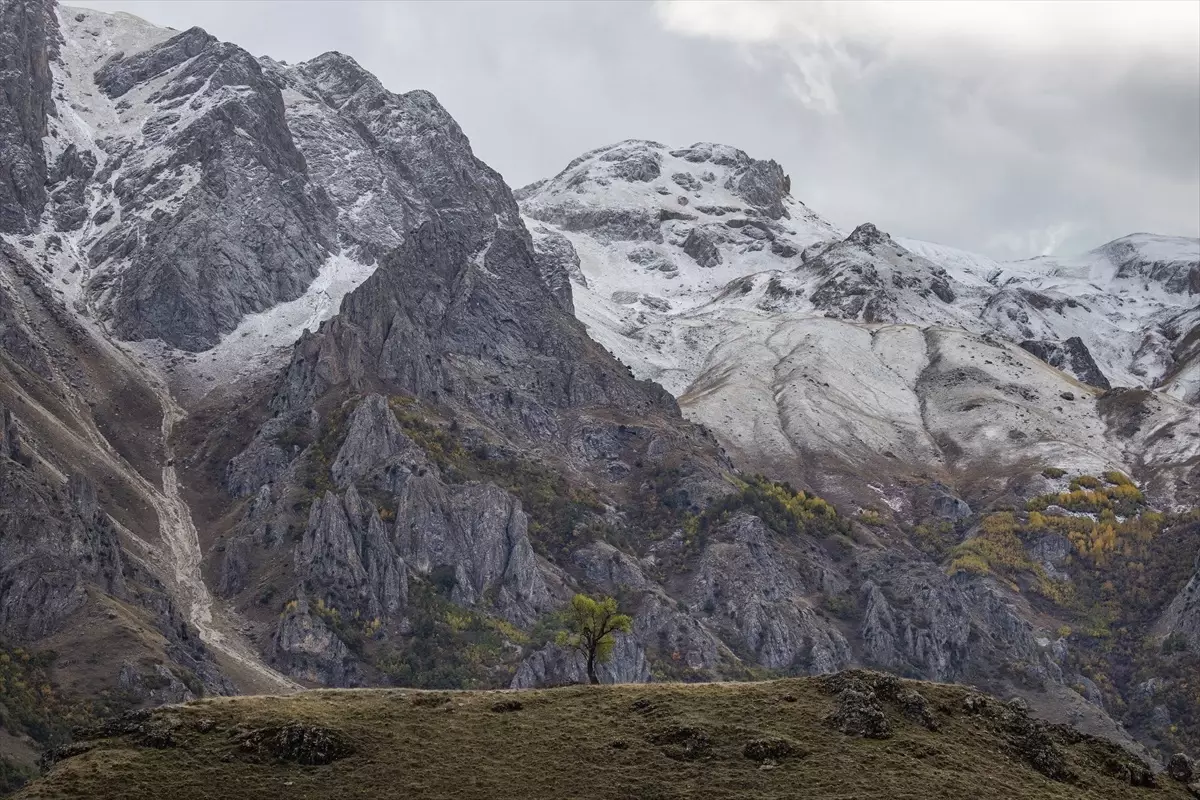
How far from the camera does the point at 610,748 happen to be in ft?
317

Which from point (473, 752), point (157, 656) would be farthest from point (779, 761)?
point (157, 656)

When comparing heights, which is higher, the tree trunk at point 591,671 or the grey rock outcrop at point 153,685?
the tree trunk at point 591,671

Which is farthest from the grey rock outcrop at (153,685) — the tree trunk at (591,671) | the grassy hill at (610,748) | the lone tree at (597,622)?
the grassy hill at (610,748)

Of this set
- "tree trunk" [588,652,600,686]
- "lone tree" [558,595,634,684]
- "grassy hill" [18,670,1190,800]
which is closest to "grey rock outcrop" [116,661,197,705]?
"lone tree" [558,595,634,684]

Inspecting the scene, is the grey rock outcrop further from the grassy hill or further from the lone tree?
the grassy hill

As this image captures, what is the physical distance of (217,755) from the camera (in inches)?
3664

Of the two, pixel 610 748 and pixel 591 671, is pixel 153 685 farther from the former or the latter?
pixel 610 748

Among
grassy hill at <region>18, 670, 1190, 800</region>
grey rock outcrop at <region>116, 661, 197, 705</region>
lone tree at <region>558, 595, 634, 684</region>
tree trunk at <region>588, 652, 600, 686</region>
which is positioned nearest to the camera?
grassy hill at <region>18, 670, 1190, 800</region>

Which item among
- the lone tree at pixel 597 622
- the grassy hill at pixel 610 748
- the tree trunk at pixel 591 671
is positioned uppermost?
the lone tree at pixel 597 622

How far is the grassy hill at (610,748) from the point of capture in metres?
89.8

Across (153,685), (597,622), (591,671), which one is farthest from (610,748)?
(153,685)

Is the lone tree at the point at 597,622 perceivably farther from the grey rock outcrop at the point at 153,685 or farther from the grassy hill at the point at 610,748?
the grey rock outcrop at the point at 153,685

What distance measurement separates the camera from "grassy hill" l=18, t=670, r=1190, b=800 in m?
89.8

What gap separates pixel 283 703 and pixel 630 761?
28.3 metres
